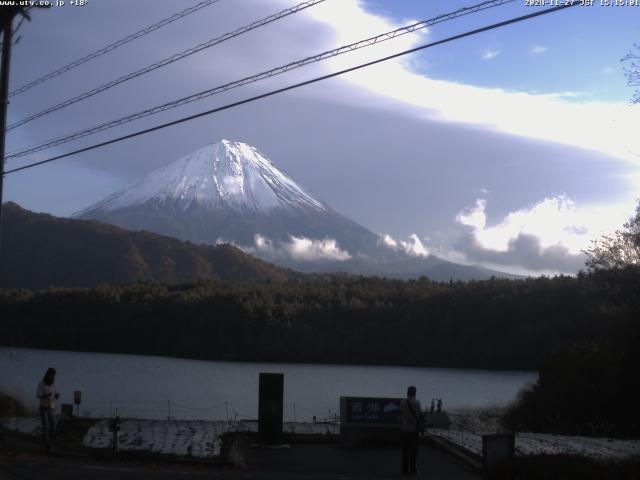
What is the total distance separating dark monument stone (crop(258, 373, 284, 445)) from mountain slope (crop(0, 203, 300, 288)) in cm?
14614

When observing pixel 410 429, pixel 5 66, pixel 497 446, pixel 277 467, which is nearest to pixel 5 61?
pixel 5 66

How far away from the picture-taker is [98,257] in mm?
177125

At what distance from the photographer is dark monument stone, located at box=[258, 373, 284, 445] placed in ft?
63.5

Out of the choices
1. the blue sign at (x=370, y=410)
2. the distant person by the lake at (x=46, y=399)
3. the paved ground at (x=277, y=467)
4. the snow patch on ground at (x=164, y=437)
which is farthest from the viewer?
the blue sign at (x=370, y=410)

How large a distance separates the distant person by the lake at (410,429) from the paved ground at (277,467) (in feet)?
1.14

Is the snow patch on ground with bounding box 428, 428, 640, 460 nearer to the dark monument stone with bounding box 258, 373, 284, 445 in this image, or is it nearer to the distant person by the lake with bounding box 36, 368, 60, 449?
the dark monument stone with bounding box 258, 373, 284, 445

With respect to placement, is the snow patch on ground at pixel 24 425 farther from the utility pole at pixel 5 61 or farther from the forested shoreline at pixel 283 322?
the forested shoreline at pixel 283 322

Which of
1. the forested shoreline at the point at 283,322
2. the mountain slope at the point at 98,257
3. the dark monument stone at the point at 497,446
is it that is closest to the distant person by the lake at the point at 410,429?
the dark monument stone at the point at 497,446

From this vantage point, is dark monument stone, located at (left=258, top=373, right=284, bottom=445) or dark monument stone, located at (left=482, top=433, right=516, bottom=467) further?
dark monument stone, located at (left=258, top=373, right=284, bottom=445)

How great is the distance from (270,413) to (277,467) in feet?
8.43

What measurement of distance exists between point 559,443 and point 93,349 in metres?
95.6

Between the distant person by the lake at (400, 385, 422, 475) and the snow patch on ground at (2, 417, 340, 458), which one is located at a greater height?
the distant person by the lake at (400, 385, 422, 475)

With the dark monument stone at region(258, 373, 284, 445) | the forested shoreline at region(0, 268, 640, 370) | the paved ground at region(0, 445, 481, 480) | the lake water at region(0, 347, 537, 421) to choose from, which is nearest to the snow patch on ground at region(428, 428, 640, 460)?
the paved ground at region(0, 445, 481, 480)

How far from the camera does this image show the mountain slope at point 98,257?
170062 mm
